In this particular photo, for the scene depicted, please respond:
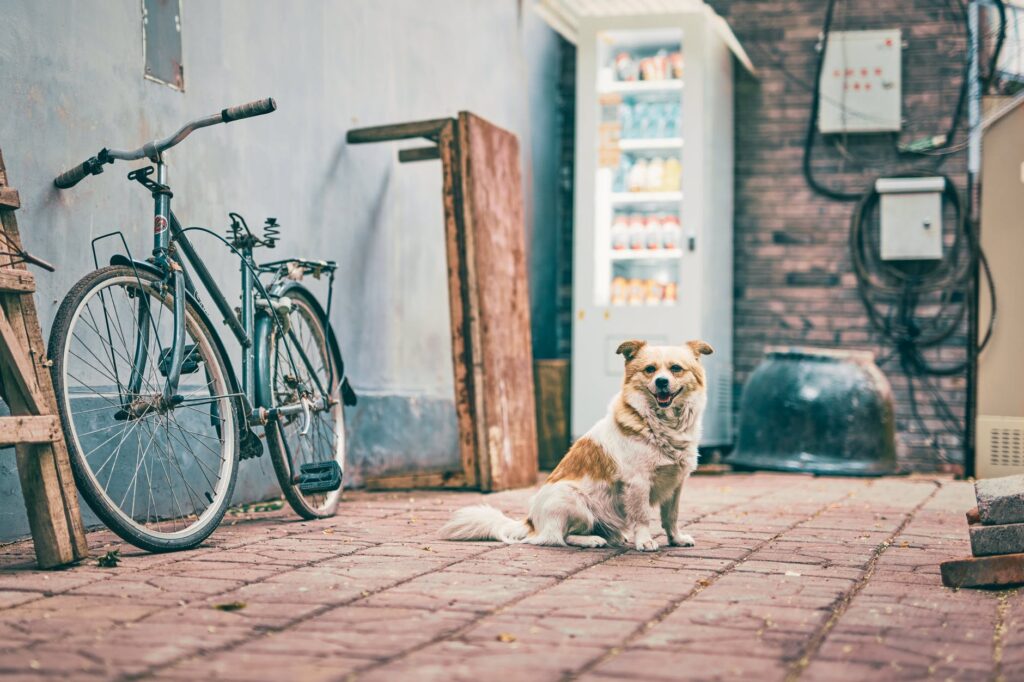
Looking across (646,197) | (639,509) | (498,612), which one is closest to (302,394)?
(639,509)

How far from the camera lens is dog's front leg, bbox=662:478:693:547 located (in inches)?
164

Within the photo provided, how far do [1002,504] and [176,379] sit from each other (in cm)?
254

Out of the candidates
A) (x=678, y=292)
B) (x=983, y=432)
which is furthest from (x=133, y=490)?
(x=983, y=432)

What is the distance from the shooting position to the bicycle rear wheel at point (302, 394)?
4.58m

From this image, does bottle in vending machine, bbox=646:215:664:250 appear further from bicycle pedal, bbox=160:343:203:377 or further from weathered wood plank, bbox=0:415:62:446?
weathered wood plank, bbox=0:415:62:446

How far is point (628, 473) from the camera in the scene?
4.04 metres

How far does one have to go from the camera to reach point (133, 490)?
446 centimetres

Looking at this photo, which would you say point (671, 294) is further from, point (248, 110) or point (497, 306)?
point (248, 110)

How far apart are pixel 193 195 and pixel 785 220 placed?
5770mm

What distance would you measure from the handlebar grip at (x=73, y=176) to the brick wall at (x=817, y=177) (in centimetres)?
590

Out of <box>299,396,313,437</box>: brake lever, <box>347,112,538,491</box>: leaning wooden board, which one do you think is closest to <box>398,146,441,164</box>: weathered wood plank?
<box>347,112,538,491</box>: leaning wooden board

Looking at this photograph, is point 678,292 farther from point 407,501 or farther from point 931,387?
point 407,501

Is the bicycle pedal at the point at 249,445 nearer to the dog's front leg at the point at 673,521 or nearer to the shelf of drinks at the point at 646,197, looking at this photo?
the dog's front leg at the point at 673,521

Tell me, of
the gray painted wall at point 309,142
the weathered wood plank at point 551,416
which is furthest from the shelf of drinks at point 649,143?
the weathered wood plank at point 551,416
